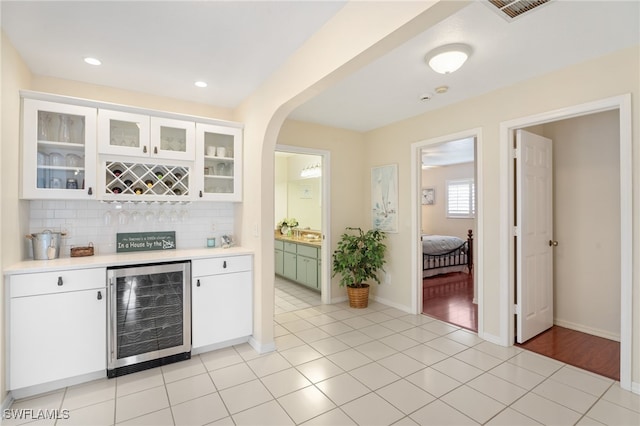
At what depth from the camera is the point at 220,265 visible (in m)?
2.97

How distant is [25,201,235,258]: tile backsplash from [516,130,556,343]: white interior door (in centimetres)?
317

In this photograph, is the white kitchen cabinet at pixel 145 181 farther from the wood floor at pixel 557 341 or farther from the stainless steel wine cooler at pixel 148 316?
the wood floor at pixel 557 341

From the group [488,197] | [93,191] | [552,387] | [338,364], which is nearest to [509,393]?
[552,387]

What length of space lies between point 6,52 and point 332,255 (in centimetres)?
378

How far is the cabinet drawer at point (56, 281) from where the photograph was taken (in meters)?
2.17

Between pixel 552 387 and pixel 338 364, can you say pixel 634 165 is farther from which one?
pixel 338 364

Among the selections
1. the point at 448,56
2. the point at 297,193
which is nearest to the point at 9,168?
the point at 448,56

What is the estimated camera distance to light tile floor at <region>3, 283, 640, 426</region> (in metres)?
2.02

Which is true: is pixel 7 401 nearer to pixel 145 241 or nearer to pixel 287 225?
pixel 145 241

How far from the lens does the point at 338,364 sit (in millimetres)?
2705

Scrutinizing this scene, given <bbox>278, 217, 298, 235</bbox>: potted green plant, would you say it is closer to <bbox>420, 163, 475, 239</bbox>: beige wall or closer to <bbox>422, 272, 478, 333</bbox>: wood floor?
<bbox>422, 272, 478, 333</bbox>: wood floor

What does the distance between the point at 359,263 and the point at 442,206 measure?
16.4 feet

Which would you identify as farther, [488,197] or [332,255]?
[332,255]

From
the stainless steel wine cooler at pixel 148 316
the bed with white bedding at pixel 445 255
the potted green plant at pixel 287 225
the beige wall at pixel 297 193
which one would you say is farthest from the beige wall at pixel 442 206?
the stainless steel wine cooler at pixel 148 316
